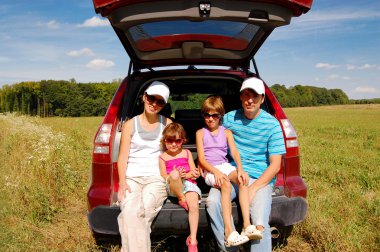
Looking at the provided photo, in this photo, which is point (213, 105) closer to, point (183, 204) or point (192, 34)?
point (192, 34)

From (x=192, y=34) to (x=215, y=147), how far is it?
0.94 m

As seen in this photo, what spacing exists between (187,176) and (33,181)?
127 inches

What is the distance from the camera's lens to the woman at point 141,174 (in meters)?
2.71

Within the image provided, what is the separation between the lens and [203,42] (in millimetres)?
3270

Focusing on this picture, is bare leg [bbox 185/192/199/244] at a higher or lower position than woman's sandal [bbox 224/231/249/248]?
higher

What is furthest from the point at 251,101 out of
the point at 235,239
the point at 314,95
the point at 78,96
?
the point at 314,95

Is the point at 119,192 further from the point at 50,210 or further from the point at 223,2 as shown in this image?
the point at 50,210

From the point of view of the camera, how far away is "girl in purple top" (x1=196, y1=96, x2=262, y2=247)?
2867 millimetres

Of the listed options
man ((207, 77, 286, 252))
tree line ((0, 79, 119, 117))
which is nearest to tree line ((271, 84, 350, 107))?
tree line ((0, 79, 119, 117))

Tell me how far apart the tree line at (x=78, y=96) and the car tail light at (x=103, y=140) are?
45.4 metres

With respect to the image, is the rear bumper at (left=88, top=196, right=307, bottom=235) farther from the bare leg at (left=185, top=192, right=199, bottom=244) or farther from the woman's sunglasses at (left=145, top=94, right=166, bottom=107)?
the woman's sunglasses at (left=145, top=94, right=166, bottom=107)

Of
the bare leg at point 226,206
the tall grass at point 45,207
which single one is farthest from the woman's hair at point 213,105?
the tall grass at point 45,207

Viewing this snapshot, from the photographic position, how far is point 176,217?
2.79 m

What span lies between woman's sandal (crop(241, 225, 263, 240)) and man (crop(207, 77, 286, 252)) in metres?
0.10
